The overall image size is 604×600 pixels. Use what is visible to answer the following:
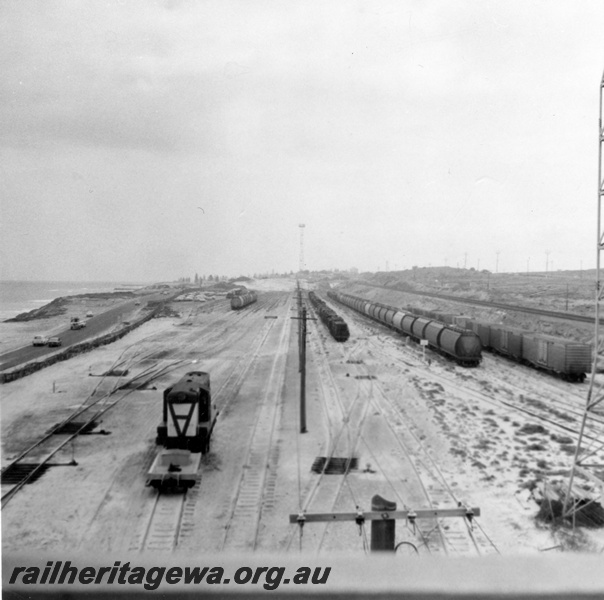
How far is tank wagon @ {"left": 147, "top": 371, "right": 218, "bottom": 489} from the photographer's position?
11914 millimetres

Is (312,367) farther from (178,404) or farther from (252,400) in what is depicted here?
(178,404)

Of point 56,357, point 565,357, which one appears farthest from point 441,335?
point 56,357

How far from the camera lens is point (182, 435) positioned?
1327 centimetres

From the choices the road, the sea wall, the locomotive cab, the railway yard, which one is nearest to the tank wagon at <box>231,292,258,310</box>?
the road

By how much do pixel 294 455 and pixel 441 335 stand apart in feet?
61.4

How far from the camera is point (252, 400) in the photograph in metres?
21.0

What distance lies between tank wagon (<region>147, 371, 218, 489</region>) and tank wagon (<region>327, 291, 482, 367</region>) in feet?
58.8

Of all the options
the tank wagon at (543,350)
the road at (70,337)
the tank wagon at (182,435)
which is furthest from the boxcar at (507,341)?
the road at (70,337)

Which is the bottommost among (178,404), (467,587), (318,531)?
(318,531)

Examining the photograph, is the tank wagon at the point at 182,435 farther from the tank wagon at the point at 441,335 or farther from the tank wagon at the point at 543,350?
the tank wagon at the point at 543,350

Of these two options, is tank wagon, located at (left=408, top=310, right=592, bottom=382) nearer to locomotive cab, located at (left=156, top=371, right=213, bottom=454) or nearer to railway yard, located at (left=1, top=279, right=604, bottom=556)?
railway yard, located at (left=1, top=279, right=604, bottom=556)

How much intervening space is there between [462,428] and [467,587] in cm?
1626

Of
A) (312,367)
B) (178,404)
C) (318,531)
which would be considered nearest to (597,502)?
(318,531)

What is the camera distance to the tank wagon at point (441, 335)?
27.5m
